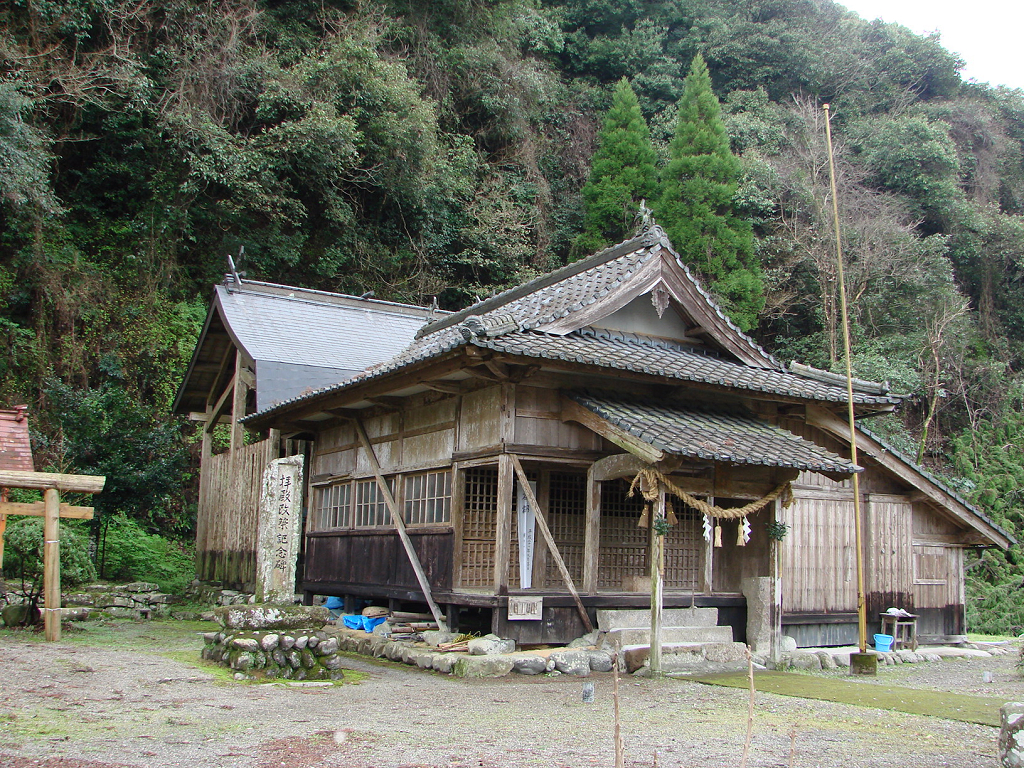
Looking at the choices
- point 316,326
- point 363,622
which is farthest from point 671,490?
point 316,326

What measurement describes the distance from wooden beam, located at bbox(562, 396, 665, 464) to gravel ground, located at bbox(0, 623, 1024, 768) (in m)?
2.67

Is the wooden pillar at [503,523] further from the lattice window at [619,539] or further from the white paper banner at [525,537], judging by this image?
the lattice window at [619,539]

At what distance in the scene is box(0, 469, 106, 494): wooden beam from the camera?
12281 millimetres

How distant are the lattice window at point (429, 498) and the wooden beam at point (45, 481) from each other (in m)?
4.55

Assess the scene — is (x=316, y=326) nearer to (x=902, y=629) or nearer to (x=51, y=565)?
(x=51, y=565)

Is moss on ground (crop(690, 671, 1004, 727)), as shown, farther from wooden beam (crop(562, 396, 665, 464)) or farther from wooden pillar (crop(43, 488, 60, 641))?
wooden pillar (crop(43, 488, 60, 641))

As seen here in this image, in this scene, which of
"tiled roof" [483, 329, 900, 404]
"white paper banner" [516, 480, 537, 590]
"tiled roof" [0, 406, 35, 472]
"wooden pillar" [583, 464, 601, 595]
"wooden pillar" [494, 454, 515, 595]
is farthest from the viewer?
"tiled roof" [0, 406, 35, 472]

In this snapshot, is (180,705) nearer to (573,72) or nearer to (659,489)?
(659,489)

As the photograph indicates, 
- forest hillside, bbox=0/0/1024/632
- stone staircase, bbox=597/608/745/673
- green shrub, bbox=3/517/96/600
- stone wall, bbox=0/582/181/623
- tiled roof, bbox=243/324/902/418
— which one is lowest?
stone wall, bbox=0/582/181/623

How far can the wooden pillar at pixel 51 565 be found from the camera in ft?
41.9

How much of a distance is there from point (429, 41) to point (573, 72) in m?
8.72

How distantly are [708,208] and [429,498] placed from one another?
19461 millimetres

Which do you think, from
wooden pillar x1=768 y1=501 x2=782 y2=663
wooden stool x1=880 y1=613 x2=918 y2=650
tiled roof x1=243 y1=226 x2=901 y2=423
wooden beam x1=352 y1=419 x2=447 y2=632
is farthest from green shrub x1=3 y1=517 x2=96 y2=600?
wooden stool x1=880 y1=613 x2=918 y2=650

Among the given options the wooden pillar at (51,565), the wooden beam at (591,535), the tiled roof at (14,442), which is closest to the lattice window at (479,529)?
the wooden beam at (591,535)
